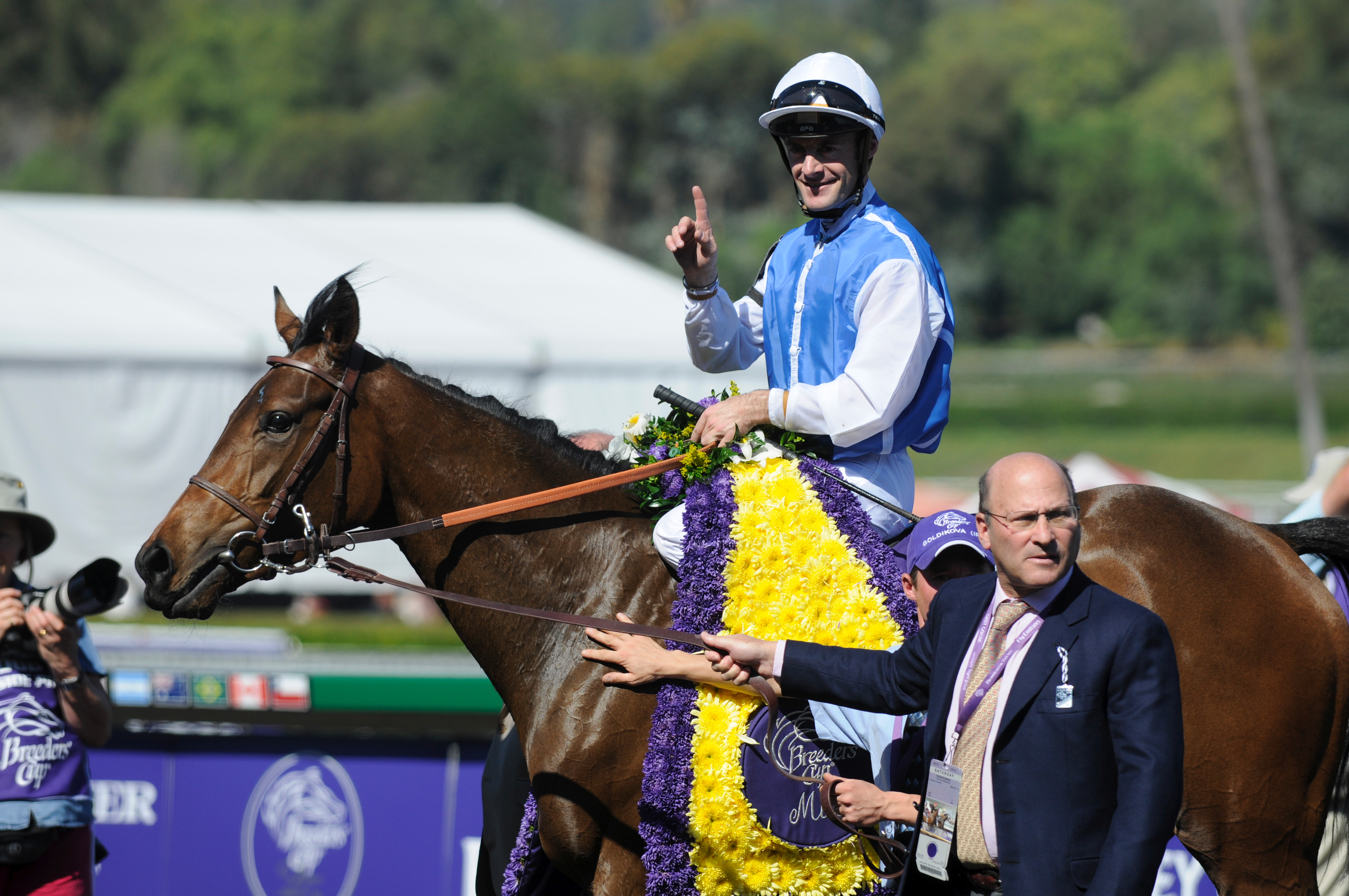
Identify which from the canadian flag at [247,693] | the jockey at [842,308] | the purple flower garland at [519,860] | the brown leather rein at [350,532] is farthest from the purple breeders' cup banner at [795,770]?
the canadian flag at [247,693]

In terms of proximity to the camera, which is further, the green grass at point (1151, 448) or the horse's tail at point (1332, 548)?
the green grass at point (1151, 448)

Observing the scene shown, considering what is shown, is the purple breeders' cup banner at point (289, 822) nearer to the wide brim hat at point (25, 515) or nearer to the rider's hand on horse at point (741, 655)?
the wide brim hat at point (25, 515)

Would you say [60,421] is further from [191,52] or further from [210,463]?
[191,52]

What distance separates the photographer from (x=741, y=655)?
3020 mm

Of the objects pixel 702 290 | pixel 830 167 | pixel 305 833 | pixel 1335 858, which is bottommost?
pixel 305 833

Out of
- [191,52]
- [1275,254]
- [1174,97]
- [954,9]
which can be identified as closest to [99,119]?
[191,52]

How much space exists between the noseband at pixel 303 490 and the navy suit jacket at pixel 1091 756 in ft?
5.68

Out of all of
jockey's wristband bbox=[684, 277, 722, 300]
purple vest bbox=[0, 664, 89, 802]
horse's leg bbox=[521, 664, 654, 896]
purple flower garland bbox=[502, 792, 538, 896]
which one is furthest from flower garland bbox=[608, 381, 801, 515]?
purple vest bbox=[0, 664, 89, 802]

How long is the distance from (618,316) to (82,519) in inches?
179

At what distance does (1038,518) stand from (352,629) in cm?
1328

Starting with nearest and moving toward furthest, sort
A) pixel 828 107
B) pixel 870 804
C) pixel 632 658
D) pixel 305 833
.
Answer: pixel 870 804 < pixel 632 658 < pixel 828 107 < pixel 305 833

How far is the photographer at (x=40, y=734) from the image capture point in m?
4.10

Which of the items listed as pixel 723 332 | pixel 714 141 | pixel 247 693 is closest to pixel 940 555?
pixel 723 332

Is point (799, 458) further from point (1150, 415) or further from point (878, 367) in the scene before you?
point (1150, 415)
